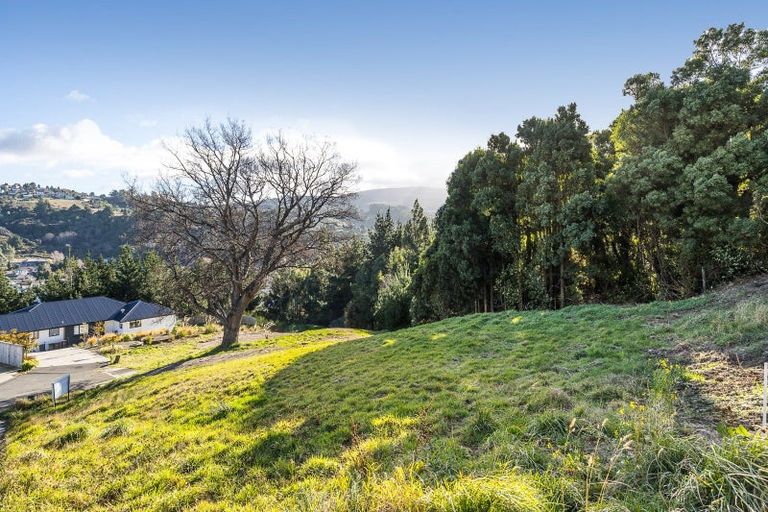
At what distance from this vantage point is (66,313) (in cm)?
4072

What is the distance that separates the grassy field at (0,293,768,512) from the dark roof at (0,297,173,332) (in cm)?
3334

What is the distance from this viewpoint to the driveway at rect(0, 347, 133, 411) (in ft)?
47.2

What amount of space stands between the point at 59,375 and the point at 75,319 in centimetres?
3021

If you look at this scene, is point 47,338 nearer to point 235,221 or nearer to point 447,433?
point 235,221

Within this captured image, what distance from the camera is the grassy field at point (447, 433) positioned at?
275cm

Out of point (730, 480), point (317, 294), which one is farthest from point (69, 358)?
point (730, 480)

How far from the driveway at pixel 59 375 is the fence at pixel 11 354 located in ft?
3.60

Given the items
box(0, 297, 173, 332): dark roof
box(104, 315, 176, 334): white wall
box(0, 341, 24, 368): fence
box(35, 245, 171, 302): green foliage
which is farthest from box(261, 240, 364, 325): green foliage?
box(0, 341, 24, 368): fence

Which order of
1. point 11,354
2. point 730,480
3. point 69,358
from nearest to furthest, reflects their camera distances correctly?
point 730,480 < point 11,354 < point 69,358

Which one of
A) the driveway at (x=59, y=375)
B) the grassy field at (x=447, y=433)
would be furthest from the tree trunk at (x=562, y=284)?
the driveway at (x=59, y=375)

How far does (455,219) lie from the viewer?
21500 mm

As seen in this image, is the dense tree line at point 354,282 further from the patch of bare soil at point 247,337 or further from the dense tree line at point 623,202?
the dense tree line at point 623,202

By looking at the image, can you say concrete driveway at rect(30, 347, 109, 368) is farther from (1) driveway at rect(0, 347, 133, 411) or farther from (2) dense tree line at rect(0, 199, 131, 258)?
(2) dense tree line at rect(0, 199, 131, 258)

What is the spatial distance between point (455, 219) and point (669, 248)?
10.3 m
